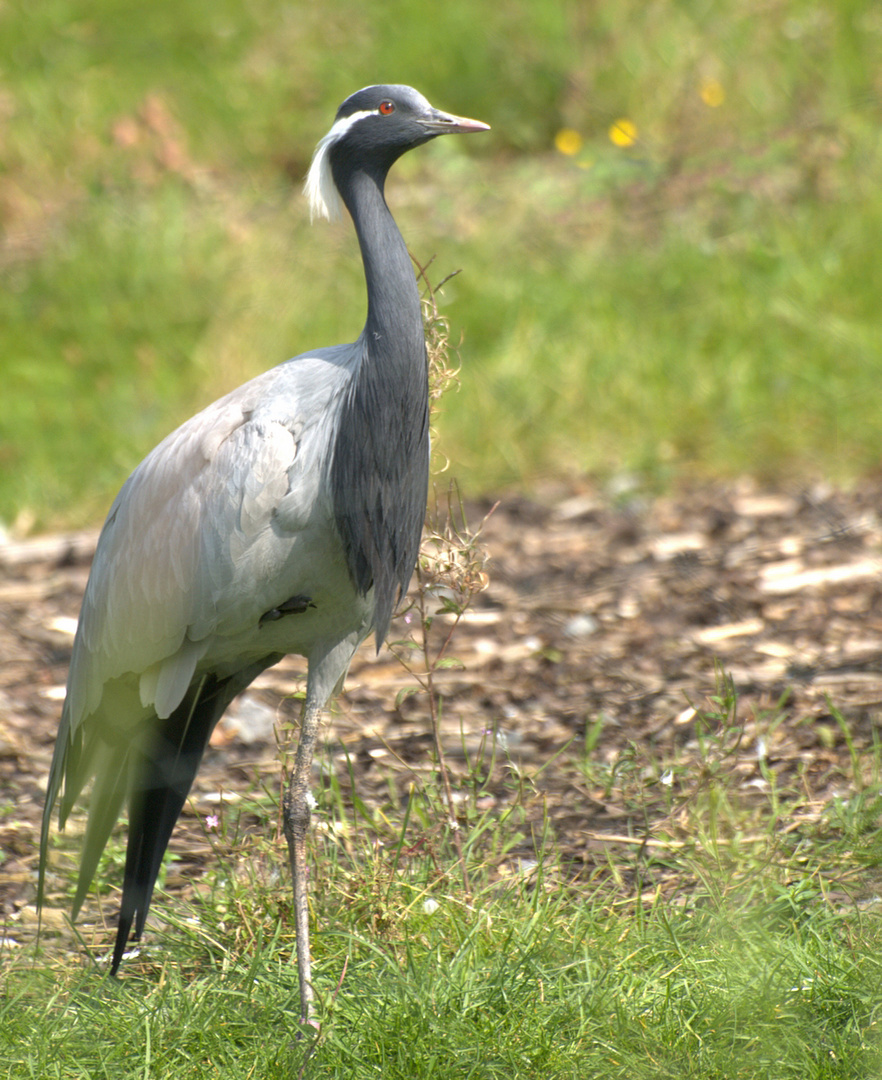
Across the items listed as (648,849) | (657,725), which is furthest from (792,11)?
(648,849)

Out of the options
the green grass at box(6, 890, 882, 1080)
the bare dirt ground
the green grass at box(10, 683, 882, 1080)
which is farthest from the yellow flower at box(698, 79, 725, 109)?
the green grass at box(6, 890, 882, 1080)

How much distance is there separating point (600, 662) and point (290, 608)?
1.88 meters

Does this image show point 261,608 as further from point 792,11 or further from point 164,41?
point 164,41

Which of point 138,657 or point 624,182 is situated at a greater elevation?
point 624,182

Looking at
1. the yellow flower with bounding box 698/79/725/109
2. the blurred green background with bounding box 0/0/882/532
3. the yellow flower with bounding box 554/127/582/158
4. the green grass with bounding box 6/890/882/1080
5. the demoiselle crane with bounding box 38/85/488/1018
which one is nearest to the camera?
the green grass with bounding box 6/890/882/1080

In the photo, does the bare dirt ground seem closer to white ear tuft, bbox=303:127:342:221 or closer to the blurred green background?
the blurred green background

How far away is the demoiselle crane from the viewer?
2.79 meters

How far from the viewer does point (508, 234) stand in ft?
26.1

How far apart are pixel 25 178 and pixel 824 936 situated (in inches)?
315

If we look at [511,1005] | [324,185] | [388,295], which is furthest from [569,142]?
[511,1005]

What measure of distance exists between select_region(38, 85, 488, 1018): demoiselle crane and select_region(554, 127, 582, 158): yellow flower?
614 centimetres

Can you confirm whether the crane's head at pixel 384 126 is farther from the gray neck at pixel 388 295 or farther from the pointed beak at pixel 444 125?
the gray neck at pixel 388 295

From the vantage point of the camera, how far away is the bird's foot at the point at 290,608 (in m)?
2.88

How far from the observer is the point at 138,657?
3078 mm
